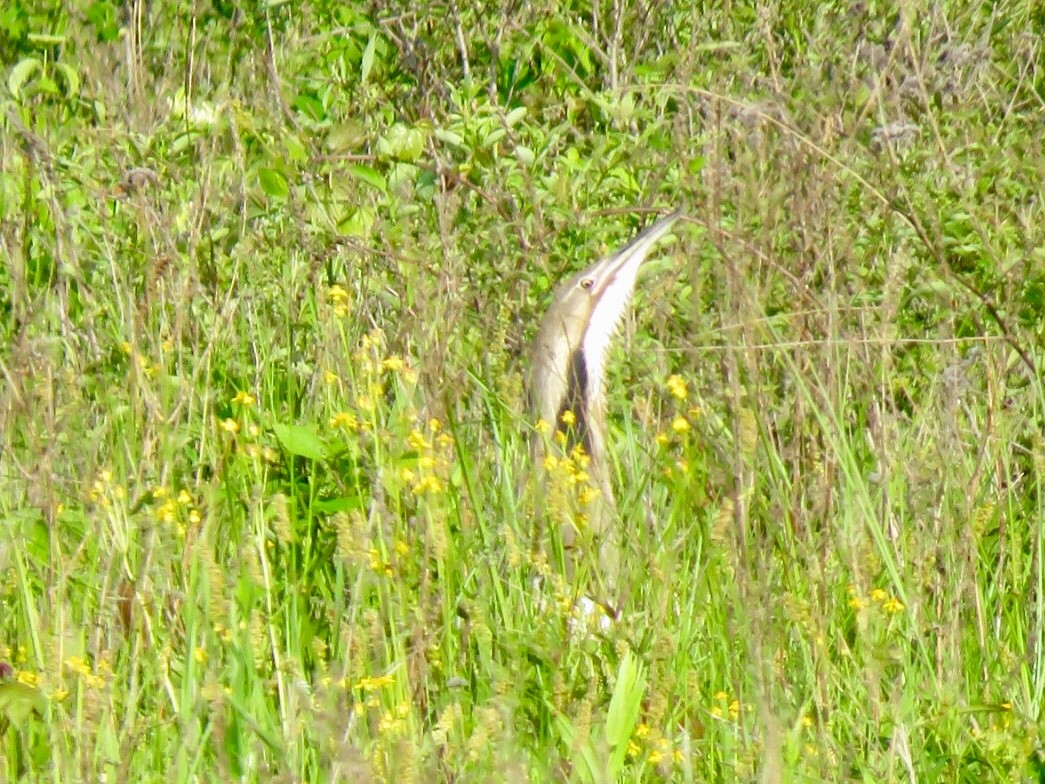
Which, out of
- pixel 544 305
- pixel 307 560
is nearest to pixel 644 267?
pixel 544 305

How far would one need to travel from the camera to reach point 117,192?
4602 mm

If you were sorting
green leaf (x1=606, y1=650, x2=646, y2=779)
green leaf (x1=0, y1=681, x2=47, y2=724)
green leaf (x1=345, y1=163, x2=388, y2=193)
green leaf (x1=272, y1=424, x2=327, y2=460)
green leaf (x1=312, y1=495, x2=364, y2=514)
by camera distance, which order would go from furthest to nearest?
green leaf (x1=345, y1=163, x2=388, y2=193), green leaf (x1=272, y1=424, x2=327, y2=460), green leaf (x1=312, y1=495, x2=364, y2=514), green leaf (x1=606, y1=650, x2=646, y2=779), green leaf (x1=0, y1=681, x2=47, y2=724)

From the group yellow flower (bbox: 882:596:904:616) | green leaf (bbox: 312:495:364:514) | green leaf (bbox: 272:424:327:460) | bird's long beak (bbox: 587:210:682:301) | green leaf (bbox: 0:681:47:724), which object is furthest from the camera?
bird's long beak (bbox: 587:210:682:301)

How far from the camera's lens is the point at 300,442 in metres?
3.63

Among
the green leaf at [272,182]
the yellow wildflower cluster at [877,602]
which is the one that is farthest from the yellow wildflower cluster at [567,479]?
the green leaf at [272,182]

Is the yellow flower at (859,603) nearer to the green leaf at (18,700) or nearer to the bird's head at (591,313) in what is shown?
the green leaf at (18,700)

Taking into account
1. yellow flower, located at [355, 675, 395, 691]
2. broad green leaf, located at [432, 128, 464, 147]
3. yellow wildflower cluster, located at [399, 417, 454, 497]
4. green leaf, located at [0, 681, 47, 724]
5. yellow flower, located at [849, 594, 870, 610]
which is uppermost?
broad green leaf, located at [432, 128, 464, 147]

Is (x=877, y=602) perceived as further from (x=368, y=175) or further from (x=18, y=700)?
(x=368, y=175)

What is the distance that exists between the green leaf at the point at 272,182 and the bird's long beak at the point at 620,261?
2.36 ft

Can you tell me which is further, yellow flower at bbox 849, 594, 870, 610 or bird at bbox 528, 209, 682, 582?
bird at bbox 528, 209, 682, 582

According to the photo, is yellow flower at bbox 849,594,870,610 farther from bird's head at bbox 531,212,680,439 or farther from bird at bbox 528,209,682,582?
bird's head at bbox 531,212,680,439

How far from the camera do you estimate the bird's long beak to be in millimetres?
4293

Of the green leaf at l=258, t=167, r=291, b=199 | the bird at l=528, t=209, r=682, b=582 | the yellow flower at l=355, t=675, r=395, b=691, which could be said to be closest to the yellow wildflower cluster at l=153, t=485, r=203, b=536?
the yellow flower at l=355, t=675, r=395, b=691

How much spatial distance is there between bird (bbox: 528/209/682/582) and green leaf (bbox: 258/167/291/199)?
661 millimetres
